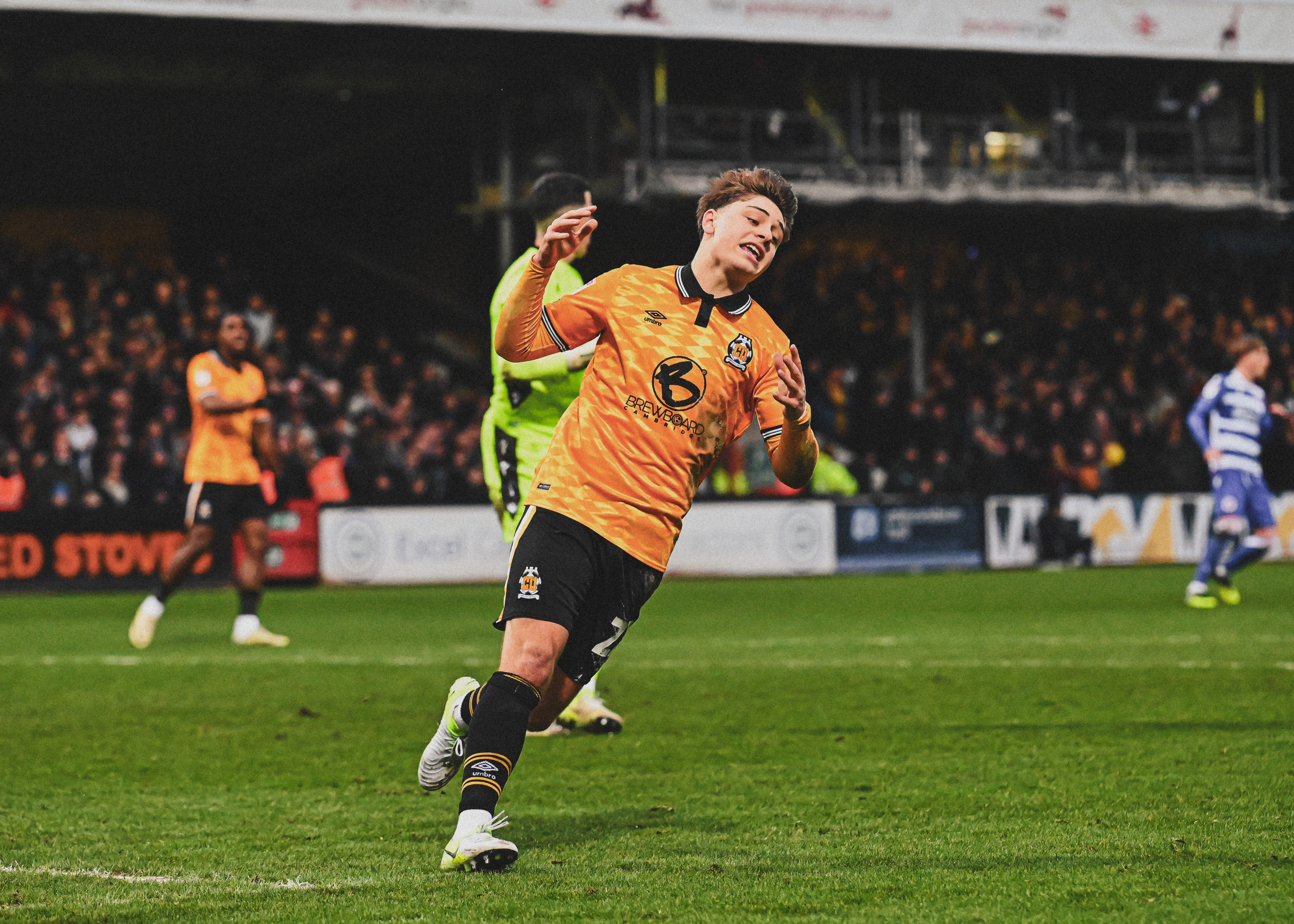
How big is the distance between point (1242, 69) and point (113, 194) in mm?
22392

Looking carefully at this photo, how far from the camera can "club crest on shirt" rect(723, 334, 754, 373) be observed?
193 inches

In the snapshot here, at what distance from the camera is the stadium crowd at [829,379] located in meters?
21.0

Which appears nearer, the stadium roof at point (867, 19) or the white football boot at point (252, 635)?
the white football boot at point (252, 635)

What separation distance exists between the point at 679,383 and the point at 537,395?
2.73 meters

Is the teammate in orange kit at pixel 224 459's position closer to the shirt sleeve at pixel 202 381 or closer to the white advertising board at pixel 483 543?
the shirt sleeve at pixel 202 381

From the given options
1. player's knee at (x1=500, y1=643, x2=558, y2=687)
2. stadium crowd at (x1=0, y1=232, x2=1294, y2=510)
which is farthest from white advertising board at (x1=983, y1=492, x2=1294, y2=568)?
player's knee at (x1=500, y1=643, x2=558, y2=687)

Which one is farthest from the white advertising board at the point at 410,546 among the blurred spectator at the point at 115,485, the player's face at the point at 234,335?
the player's face at the point at 234,335

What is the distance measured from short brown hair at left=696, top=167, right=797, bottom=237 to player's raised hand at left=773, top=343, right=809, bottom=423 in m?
0.61

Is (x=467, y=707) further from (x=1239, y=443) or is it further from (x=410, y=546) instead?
(x=410, y=546)

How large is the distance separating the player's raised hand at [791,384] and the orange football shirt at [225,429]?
735cm

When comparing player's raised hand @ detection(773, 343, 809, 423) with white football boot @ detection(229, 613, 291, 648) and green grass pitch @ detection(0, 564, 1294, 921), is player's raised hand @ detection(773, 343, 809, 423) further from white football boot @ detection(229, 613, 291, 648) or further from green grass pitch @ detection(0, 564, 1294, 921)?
white football boot @ detection(229, 613, 291, 648)

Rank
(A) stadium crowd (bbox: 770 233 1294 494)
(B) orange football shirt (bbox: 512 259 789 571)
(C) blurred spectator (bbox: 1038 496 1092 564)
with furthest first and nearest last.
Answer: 1. (A) stadium crowd (bbox: 770 233 1294 494)
2. (C) blurred spectator (bbox: 1038 496 1092 564)
3. (B) orange football shirt (bbox: 512 259 789 571)

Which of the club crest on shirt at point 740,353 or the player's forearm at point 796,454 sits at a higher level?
the club crest on shirt at point 740,353

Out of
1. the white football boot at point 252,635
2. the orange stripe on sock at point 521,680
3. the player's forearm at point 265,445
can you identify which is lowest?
the white football boot at point 252,635
